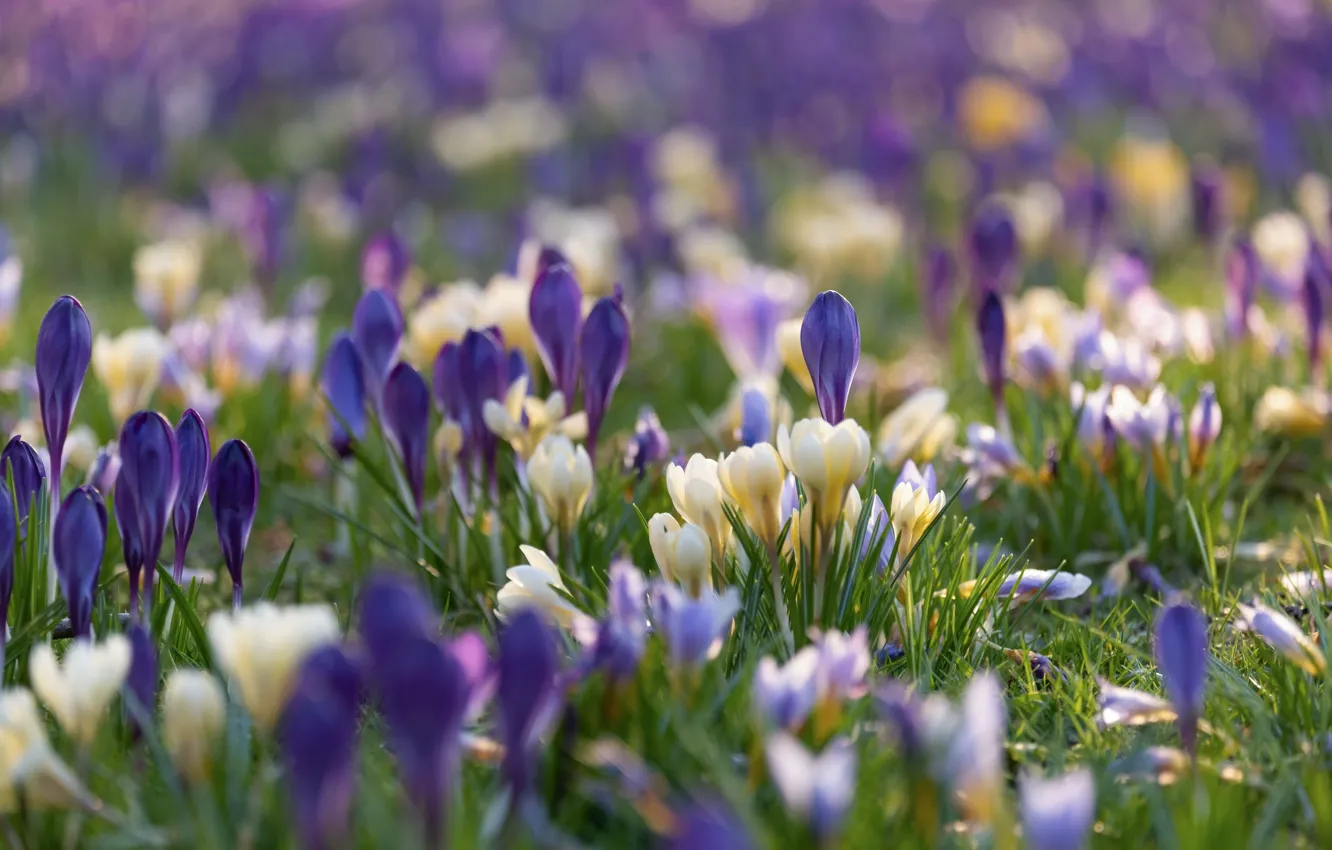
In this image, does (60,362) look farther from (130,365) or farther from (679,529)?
(679,529)

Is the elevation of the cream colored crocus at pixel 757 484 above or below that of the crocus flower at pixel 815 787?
above

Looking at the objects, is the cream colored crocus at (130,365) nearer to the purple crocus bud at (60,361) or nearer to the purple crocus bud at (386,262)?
the purple crocus bud at (60,361)

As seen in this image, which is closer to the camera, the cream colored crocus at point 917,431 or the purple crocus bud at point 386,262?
the cream colored crocus at point 917,431

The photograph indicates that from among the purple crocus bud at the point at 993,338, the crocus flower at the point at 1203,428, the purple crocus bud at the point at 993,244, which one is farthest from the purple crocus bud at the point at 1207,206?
the crocus flower at the point at 1203,428

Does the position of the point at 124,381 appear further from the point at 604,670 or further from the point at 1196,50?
the point at 1196,50

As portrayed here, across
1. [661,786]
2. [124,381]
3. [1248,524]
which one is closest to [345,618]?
[124,381]

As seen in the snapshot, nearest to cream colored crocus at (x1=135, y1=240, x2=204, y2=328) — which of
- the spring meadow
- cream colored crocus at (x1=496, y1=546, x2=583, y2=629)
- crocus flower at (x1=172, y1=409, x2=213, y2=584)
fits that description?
the spring meadow
